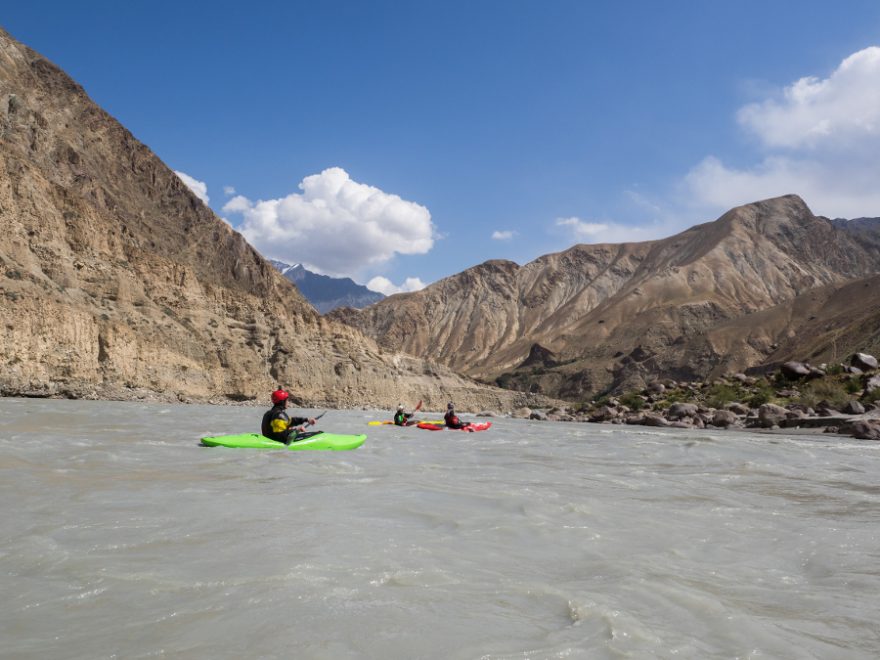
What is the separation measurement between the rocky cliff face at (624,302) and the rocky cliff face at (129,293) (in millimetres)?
23633

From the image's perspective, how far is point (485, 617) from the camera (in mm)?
3229

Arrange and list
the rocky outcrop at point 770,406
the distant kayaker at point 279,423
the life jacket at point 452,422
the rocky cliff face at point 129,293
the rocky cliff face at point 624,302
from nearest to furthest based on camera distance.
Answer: the distant kayaker at point 279,423 → the life jacket at point 452,422 → the rocky outcrop at point 770,406 → the rocky cliff face at point 129,293 → the rocky cliff face at point 624,302

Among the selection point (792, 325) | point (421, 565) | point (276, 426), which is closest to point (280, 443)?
point (276, 426)

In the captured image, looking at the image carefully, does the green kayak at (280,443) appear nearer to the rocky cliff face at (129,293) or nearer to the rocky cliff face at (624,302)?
the rocky cliff face at (129,293)

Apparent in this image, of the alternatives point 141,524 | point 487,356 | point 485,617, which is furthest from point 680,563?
point 487,356

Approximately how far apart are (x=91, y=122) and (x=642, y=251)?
437ft

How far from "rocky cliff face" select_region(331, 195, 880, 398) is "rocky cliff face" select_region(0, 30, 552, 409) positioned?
23633 mm

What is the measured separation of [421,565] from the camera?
4.25 metres

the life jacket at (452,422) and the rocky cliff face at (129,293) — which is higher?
the rocky cliff face at (129,293)

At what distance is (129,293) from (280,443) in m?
41.0

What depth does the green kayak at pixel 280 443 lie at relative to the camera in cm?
1274

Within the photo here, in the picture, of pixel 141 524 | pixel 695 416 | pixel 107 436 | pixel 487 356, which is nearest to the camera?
pixel 141 524

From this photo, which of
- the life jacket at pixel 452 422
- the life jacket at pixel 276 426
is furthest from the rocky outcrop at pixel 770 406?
the life jacket at pixel 276 426

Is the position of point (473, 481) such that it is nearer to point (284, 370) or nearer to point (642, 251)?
point (284, 370)
